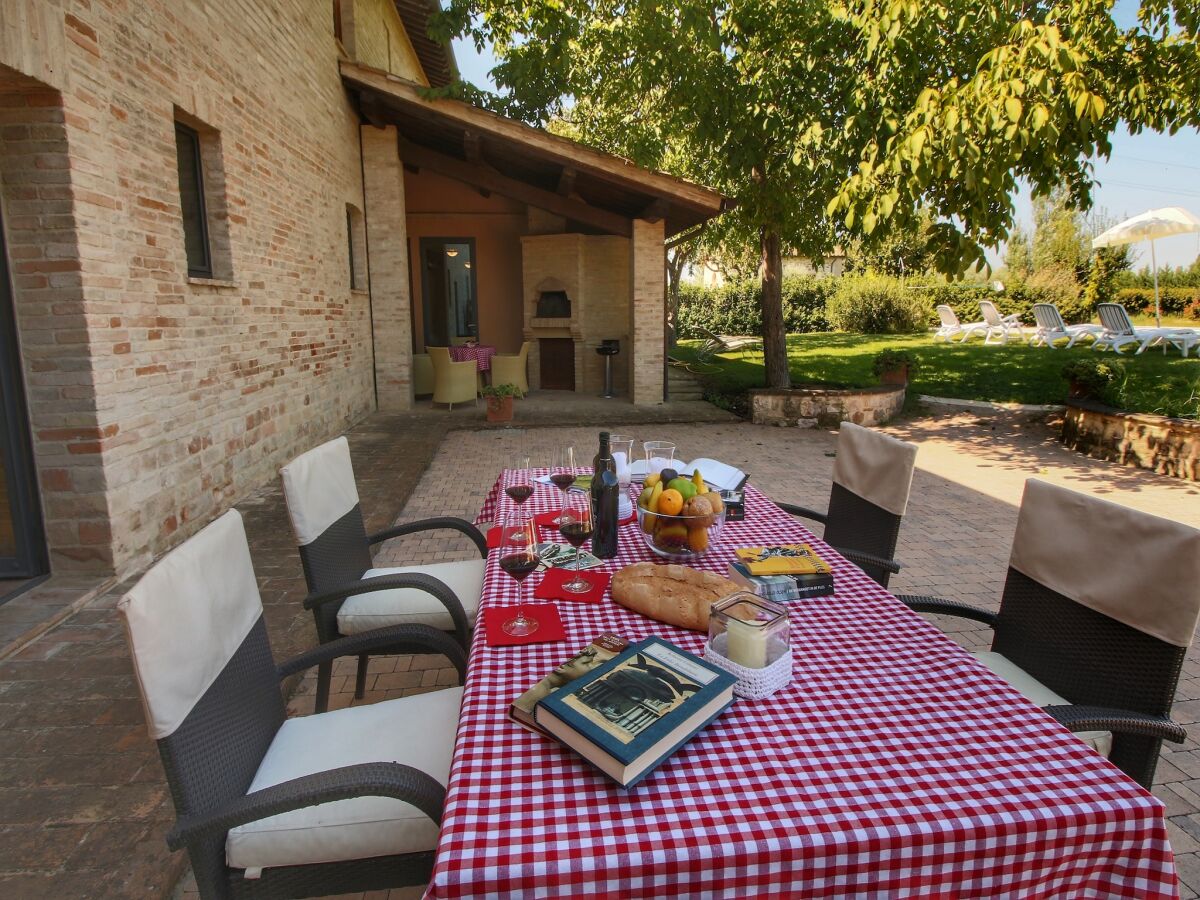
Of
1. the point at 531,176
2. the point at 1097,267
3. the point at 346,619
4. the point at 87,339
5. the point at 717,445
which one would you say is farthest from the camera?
the point at 1097,267

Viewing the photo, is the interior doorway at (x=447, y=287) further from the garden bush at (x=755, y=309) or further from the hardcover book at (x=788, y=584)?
the garden bush at (x=755, y=309)

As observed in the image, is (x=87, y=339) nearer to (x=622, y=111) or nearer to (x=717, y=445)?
(x=717, y=445)

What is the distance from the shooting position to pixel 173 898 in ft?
6.11

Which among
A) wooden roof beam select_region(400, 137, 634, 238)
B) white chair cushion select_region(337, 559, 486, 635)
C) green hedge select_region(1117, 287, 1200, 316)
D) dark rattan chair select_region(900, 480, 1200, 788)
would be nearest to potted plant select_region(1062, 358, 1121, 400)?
wooden roof beam select_region(400, 137, 634, 238)

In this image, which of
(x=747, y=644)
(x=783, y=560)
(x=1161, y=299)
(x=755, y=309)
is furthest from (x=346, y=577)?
(x=1161, y=299)

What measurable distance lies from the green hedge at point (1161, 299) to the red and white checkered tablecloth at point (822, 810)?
24026mm

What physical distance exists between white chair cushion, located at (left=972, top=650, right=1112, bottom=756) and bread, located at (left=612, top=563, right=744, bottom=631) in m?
0.79

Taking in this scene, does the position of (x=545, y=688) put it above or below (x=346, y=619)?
above

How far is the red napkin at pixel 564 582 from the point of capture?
6.24ft

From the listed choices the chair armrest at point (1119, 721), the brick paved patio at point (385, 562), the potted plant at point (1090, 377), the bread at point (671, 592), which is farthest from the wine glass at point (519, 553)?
the potted plant at point (1090, 377)

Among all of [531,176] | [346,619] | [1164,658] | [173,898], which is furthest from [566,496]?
[531,176]

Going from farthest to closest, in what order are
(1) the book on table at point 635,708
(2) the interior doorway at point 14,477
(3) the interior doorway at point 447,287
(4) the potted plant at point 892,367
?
(3) the interior doorway at point 447,287 < (4) the potted plant at point 892,367 < (2) the interior doorway at point 14,477 < (1) the book on table at point 635,708

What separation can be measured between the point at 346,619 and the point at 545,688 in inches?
54.3

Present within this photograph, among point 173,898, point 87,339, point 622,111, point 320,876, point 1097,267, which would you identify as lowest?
point 173,898
